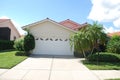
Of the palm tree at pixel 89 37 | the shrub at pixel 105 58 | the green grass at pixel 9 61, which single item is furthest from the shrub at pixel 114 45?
the green grass at pixel 9 61

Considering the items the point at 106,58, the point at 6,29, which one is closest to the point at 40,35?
the point at 106,58

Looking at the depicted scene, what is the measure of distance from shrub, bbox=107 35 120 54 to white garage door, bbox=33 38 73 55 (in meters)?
4.36

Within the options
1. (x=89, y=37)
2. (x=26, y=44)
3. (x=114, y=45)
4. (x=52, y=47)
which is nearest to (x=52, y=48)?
(x=52, y=47)

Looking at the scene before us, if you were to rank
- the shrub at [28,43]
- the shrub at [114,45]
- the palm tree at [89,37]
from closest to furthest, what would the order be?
1. the palm tree at [89,37]
2. the shrub at [114,45]
3. the shrub at [28,43]

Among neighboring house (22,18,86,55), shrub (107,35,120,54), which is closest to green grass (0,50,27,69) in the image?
neighboring house (22,18,86,55)

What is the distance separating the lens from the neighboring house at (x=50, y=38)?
76.2ft

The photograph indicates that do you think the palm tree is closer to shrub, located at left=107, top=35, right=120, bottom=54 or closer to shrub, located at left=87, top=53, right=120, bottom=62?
shrub, located at left=87, top=53, right=120, bottom=62

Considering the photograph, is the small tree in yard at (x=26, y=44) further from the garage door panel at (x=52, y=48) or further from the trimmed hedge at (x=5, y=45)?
the trimmed hedge at (x=5, y=45)

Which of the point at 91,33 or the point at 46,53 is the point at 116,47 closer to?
the point at 91,33

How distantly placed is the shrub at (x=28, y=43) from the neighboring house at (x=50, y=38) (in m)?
1.39

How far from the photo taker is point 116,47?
20.7 m

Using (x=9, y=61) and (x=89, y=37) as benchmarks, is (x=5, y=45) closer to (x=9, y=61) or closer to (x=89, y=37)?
(x=9, y=61)

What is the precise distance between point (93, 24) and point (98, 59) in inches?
127

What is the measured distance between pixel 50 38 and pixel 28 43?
10.1 feet
